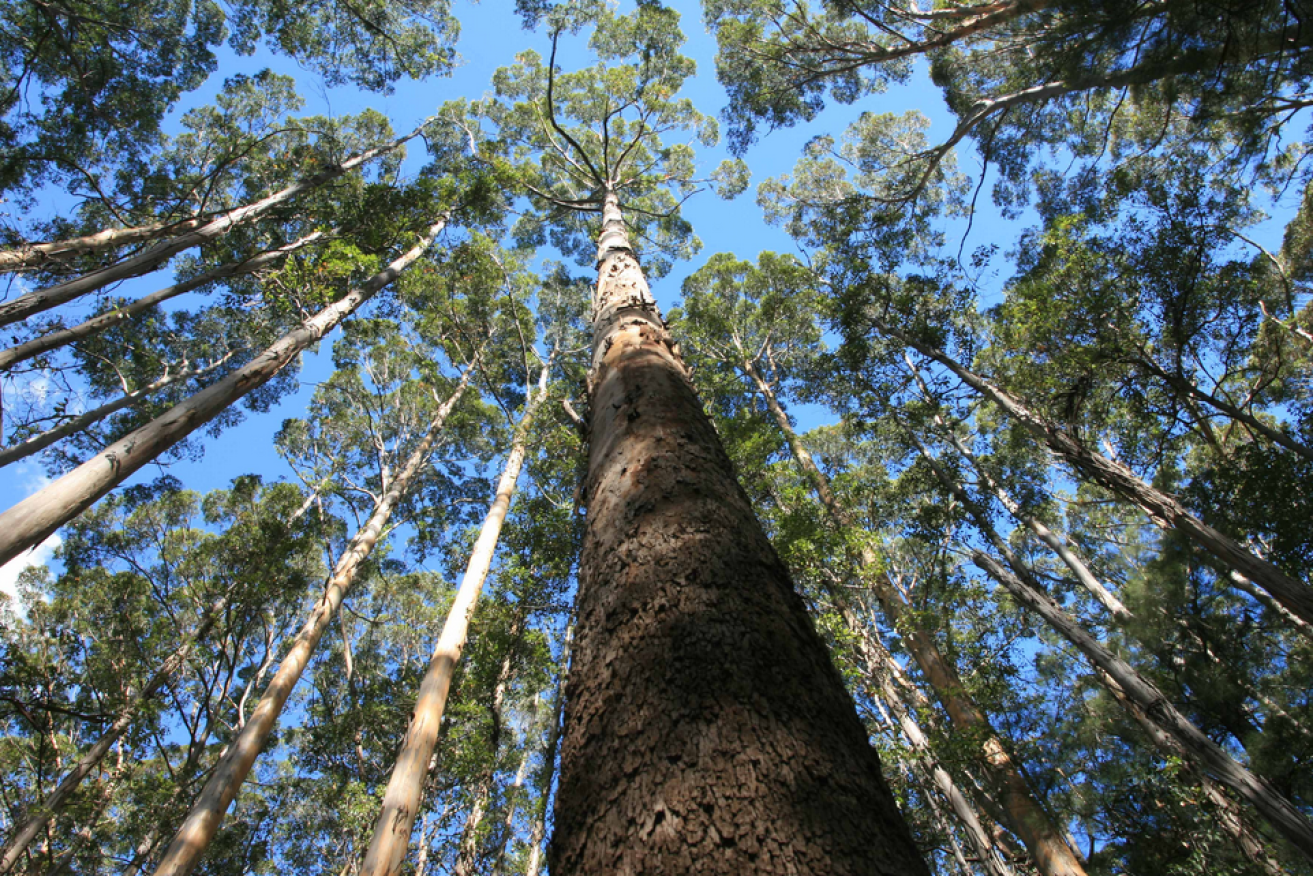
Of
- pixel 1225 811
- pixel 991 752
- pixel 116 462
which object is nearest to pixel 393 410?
pixel 116 462

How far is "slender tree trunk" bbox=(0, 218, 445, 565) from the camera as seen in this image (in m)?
2.66

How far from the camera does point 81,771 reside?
8.11m

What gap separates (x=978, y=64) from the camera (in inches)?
440

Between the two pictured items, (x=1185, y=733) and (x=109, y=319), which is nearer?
(x=1185, y=733)

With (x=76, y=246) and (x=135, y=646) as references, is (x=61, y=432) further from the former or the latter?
(x=135, y=646)

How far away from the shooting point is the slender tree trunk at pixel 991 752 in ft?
20.9

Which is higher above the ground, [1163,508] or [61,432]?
[61,432]

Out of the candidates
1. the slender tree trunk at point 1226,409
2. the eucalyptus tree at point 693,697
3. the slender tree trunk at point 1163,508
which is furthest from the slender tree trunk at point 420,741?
the slender tree trunk at point 1226,409

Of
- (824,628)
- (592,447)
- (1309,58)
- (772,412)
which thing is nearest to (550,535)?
(824,628)

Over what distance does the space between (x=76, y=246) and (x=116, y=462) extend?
474 cm

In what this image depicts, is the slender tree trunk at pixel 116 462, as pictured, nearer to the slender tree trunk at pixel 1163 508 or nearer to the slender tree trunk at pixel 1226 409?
the slender tree trunk at pixel 1163 508

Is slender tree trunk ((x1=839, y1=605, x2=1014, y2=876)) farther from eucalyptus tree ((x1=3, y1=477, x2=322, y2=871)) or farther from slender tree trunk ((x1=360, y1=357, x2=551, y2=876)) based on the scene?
eucalyptus tree ((x1=3, y1=477, x2=322, y2=871))

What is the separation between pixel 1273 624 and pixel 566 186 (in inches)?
725

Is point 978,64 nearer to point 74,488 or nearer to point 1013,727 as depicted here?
point 1013,727
